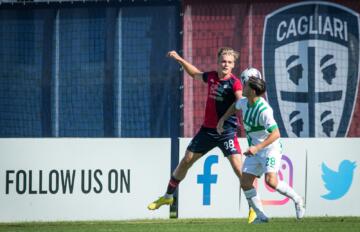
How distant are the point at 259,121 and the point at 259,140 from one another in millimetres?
225

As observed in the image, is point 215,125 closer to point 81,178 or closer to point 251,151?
point 251,151

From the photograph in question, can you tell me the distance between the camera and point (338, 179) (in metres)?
15.5

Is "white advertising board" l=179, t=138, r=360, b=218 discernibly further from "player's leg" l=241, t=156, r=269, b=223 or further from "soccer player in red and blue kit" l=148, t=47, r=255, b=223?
"player's leg" l=241, t=156, r=269, b=223

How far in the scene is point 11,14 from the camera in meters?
18.4

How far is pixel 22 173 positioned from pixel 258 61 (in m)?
4.48

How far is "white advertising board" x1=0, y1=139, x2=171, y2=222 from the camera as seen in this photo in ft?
50.2

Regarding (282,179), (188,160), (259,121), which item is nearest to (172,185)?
(188,160)

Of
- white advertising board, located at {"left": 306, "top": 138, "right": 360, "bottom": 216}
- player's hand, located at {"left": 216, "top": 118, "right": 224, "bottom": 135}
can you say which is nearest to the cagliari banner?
white advertising board, located at {"left": 306, "top": 138, "right": 360, "bottom": 216}

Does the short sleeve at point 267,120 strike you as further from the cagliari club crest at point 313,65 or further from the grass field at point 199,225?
the cagliari club crest at point 313,65

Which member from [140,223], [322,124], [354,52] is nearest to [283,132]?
[322,124]

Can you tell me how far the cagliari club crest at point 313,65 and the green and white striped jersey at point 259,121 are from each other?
4556mm

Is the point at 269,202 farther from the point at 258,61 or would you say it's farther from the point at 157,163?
the point at 258,61

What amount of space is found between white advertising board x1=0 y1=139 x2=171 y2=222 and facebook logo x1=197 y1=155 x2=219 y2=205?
47cm

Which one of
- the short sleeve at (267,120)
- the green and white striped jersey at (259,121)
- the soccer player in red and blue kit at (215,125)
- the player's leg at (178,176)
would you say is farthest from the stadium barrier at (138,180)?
the short sleeve at (267,120)
